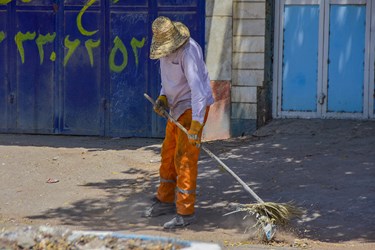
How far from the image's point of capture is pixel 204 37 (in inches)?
462

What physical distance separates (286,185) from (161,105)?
185cm

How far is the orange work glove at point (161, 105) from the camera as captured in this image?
24.6 feet

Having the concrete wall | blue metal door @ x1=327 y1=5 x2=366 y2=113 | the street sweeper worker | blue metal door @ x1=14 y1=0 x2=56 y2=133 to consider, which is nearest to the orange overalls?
the street sweeper worker

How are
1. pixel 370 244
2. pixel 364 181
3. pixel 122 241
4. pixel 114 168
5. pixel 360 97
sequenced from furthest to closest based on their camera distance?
pixel 360 97 → pixel 114 168 → pixel 364 181 → pixel 370 244 → pixel 122 241

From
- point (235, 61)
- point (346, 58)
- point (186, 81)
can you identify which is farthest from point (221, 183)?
point (346, 58)

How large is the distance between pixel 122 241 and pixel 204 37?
7507 mm

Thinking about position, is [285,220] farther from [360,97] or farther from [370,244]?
[360,97]

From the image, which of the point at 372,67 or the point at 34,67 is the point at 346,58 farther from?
the point at 34,67

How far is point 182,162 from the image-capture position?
730cm

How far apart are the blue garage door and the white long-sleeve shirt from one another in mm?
4521

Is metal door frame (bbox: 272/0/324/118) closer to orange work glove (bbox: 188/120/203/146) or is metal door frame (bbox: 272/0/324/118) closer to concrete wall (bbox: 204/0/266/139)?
concrete wall (bbox: 204/0/266/139)

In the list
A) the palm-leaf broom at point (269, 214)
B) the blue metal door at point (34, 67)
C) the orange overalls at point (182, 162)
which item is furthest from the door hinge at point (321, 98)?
the palm-leaf broom at point (269, 214)

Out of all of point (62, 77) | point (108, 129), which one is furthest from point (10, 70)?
point (108, 129)

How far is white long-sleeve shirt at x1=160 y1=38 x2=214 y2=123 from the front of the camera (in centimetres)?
717
